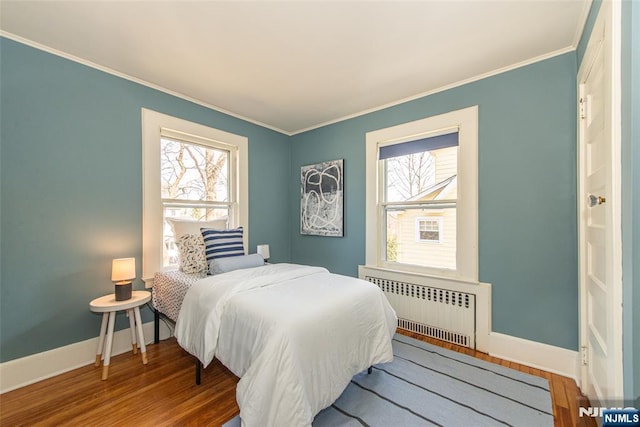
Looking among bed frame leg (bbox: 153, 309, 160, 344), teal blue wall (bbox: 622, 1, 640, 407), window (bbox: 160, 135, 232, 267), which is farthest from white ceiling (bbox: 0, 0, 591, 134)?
bed frame leg (bbox: 153, 309, 160, 344)

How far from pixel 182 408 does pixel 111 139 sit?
226 centimetres

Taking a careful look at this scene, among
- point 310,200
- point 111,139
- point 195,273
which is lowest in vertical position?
point 195,273

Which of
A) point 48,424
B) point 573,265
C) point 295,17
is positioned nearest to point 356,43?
point 295,17

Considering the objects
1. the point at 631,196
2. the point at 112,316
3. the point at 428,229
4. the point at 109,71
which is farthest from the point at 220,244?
the point at 631,196

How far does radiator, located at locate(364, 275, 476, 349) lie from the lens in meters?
2.41

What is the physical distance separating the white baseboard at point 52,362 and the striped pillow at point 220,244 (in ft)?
3.32

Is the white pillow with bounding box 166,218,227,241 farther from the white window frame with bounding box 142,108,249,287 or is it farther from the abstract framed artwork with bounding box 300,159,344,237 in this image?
the abstract framed artwork with bounding box 300,159,344,237

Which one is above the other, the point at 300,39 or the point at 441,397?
the point at 300,39

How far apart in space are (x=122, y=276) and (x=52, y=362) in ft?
2.65

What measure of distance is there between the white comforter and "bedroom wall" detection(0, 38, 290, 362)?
3.32 feet

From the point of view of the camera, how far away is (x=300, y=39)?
1.90 metres

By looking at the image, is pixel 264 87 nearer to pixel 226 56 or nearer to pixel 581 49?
pixel 226 56

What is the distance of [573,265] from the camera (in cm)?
198

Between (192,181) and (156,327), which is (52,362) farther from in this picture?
(192,181)
